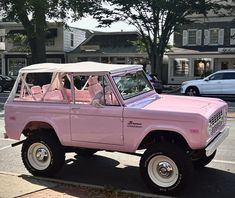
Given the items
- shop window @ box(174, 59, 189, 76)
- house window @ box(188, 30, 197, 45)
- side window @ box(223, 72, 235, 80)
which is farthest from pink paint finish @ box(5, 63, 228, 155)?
house window @ box(188, 30, 197, 45)

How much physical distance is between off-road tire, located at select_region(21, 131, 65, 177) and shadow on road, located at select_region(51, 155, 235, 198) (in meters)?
0.24

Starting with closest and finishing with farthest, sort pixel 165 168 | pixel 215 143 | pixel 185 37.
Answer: pixel 165 168
pixel 215 143
pixel 185 37

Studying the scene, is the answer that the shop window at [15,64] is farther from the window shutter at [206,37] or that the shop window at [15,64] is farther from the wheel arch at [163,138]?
the wheel arch at [163,138]

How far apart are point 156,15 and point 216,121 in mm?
26288

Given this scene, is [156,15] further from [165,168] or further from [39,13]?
[165,168]

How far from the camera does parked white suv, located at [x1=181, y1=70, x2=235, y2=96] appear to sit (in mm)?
23906

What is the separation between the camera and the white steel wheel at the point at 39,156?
24.1ft

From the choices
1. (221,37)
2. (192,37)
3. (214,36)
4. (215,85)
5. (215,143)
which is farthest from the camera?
(192,37)

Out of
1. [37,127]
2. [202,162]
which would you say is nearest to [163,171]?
[202,162]

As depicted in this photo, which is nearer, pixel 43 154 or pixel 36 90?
pixel 43 154

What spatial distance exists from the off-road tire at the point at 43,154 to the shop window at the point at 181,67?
34.0 m

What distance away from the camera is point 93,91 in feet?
24.3

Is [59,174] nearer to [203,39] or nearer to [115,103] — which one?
[115,103]

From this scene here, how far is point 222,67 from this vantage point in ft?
131
